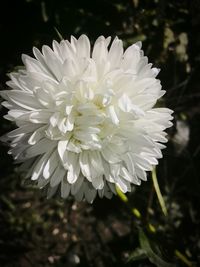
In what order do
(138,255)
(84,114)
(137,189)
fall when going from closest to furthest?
1. (84,114)
2. (138,255)
3. (137,189)

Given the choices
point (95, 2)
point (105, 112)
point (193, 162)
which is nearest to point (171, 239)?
point (193, 162)

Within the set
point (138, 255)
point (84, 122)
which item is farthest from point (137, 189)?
point (84, 122)

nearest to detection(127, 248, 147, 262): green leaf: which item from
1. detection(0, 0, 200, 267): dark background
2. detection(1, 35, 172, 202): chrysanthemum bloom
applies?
detection(0, 0, 200, 267): dark background

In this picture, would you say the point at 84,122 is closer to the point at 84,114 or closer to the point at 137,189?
the point at 84,114

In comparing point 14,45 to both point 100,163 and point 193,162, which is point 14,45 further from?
point 193,162

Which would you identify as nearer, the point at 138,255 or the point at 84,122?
the point at 84,122

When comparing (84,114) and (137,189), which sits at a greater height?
(84,114)

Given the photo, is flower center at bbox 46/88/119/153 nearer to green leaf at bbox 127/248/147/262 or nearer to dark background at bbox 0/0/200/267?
dark background at bbox 0/0/200/267
